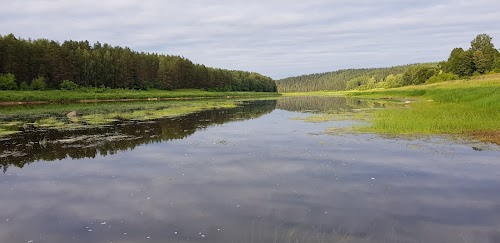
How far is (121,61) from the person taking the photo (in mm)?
117312

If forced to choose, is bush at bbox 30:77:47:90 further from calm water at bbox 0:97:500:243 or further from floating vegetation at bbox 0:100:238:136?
calm water at bbox 0:97:500:243

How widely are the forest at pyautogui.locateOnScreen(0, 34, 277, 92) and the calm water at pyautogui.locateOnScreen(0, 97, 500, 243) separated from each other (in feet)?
234

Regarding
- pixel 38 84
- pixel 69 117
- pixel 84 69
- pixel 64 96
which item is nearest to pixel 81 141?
pixel 69 117

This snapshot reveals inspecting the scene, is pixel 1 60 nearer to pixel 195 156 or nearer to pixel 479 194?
pixel 195 156

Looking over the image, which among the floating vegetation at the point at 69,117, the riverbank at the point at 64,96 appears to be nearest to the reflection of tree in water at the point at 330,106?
the floating vegetation at the point at 69,117

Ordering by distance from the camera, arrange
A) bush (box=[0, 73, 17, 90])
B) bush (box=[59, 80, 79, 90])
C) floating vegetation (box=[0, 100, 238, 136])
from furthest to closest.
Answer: bush (box=[59, 80, 79, 90])
bush (box=[0, 73, 17, 90])
floating vegetation (box=[0, 100, 238, 136])

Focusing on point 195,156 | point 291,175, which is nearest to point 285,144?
point 195,156

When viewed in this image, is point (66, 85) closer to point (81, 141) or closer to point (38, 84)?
point (38, 84)

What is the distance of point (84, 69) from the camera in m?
104

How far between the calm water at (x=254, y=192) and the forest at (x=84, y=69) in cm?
7140

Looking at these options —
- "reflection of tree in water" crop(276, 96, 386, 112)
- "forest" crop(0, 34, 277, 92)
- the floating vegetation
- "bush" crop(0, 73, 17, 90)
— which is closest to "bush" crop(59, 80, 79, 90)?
"forest" crop(0, 34, 277, 92)

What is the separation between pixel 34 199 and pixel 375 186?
35.3 feet

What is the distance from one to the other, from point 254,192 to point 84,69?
104 m

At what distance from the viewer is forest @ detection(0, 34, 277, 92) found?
84750 millimetres
